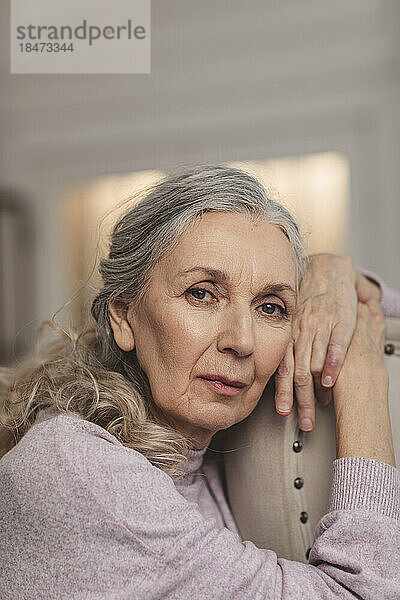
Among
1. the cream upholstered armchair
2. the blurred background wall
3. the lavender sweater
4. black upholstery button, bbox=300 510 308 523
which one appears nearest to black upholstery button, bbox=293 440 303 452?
the cream upholstered armchair

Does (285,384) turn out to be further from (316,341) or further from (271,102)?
(271,102)

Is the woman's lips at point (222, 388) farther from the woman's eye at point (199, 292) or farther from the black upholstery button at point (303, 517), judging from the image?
the black upholstery button at point (303, 517)

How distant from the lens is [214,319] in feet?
3.96

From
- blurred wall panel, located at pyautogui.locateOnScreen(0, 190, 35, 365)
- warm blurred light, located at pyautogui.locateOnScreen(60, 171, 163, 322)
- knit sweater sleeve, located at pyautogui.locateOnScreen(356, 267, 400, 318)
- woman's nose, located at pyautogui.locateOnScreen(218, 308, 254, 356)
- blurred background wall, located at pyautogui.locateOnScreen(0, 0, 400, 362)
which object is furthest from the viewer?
blurred wall panel, located at pyautogui.locateOnScreen(0, 190, 35, 365)

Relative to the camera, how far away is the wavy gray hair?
1.22 metres

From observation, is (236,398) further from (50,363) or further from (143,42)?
(143,42)

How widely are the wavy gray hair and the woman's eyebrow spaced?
0.23ft

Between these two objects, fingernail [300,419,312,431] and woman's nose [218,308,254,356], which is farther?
fingernail [300,419,312,431]

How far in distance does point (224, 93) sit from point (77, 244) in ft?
3.89

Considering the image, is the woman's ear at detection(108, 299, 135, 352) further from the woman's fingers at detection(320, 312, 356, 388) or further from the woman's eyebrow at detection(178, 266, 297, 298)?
the woman's fingers at detection(320, 312, 356, 388)

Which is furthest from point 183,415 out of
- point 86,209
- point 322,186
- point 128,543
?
point 86,209

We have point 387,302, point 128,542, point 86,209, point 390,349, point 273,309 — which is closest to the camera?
point 128,542

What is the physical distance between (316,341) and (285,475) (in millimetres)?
264

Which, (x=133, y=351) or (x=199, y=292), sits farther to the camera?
(x=133, y=351)
